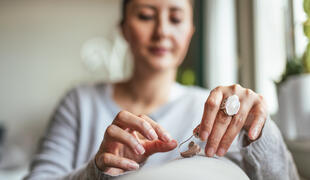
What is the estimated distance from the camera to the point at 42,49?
9.18 ft

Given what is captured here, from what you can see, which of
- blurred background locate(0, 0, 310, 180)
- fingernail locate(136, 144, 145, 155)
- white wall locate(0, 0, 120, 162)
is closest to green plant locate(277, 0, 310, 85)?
fingernail locate(136, 144, 145, 155)

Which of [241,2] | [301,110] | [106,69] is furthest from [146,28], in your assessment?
[106,69]

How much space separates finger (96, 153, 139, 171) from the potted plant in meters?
0.54

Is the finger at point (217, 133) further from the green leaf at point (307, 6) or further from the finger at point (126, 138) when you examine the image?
the green leaf at point (307, 6)

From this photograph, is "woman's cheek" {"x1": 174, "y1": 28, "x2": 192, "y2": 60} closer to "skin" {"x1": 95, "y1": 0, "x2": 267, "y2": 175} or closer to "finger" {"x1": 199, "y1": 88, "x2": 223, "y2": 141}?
"skin" {"x1": 95, "y1": 0, "x2": 267, "y2": 175}

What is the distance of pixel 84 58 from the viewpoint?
283 cm

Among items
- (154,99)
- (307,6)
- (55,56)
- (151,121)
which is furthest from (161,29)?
(55,56)

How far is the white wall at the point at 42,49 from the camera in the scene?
2750 millimetres

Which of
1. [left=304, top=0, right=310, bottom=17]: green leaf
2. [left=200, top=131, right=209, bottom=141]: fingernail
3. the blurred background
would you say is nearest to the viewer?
[left=200, top=131, right=209, bottom=141]: fingernail

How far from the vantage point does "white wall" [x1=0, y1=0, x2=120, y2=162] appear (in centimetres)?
275

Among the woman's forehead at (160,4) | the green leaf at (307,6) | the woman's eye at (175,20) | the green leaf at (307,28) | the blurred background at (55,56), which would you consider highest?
the woman's forehead at (160,4)

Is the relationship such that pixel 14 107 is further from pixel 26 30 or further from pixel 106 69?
pixel 106 69

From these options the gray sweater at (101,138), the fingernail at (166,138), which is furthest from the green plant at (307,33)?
the fingernail at (166,138)

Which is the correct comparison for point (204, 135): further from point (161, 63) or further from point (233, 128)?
point (161, 63)
